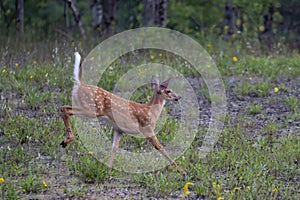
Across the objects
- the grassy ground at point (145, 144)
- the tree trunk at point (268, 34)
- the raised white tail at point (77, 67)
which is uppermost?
the tree trunk at point (268, 34)

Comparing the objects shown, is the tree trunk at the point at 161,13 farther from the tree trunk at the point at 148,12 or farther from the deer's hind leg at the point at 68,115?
the deer's hind leg at the point at 68,115

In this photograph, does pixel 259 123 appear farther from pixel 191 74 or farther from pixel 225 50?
pixel 225 50

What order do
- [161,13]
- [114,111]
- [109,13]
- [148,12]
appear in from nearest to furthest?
[114,111] < [148,12] < [161,13] < [109,13]

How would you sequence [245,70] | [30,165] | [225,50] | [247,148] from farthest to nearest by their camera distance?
[225,50], [245,70], [247,148], [30,165]

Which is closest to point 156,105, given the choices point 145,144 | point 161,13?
point 145,144

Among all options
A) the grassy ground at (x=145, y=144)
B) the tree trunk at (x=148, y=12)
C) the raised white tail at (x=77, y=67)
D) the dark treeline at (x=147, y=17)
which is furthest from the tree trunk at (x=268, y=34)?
the raised white tail at (x=77, y=67)

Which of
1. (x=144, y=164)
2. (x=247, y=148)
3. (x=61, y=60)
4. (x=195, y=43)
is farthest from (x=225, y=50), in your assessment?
(x=144, y=164)

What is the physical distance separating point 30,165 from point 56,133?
113cm

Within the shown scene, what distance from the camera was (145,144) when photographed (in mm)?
8094

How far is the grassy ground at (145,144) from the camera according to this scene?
6.47 m

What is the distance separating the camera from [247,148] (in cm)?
789

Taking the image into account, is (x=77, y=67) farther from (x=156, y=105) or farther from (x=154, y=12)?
(x=154, y=12)

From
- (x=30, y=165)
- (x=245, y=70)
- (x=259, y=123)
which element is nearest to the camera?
(x=30, y=165)

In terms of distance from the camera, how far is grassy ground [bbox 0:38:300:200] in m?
6.47
